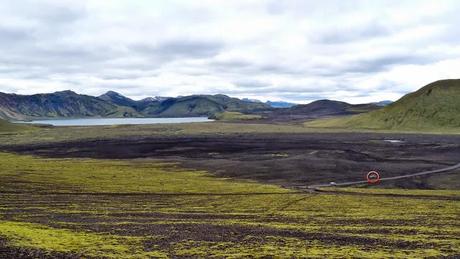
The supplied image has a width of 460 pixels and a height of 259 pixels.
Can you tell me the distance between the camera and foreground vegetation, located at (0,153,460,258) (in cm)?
2503

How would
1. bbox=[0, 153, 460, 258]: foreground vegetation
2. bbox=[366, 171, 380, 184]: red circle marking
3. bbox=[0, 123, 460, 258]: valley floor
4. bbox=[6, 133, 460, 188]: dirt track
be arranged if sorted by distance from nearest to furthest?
bbox=[0, 153, 460, 258]: foreground vegetation, bbox=[0, 123, 460, 258]: valley floor, bbox=[366, 171, 380, 184]: red circle marking, bbox=[6, 133, 460, 188]: dirt track

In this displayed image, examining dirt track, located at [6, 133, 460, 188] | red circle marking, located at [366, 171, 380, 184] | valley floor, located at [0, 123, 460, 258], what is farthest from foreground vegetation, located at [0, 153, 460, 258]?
dirt track, located at [6, 133, 460, 188]

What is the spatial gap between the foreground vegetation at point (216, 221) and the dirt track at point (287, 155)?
1545 cm

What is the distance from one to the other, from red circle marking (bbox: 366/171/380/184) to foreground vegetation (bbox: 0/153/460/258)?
9515mm

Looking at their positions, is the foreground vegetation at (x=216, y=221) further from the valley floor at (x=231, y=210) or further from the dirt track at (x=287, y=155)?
the dirt track at (x=287, y=155)

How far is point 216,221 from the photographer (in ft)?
113

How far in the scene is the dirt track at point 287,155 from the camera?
75688mm

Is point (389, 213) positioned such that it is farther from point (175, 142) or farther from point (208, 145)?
point (175, 142)

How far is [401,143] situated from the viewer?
12438 cm

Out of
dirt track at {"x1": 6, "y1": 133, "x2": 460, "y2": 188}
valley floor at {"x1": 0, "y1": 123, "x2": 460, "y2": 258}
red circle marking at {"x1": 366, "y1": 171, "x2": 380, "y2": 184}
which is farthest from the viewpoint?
dirt track at {"x1": 6, "y1": 133, "x2": 460, "y2": 188}

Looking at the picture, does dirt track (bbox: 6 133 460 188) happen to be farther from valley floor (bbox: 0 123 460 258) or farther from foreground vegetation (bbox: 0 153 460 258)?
foreground vegetation (bbox: 0 153 460 258)

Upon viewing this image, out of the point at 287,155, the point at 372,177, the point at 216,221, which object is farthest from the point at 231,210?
the point at 287,155

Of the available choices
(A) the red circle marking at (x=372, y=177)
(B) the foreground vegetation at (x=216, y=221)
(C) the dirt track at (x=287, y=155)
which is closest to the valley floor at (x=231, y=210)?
(B) the foreground vegetation at (x=216, y=221)

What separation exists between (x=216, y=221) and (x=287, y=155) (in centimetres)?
6601
